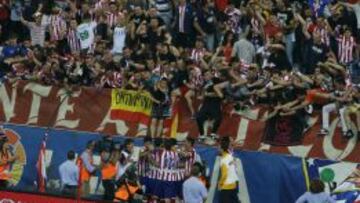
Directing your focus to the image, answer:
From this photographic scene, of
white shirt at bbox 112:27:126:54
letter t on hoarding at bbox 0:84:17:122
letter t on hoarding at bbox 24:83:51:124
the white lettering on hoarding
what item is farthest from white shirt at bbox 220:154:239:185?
letter t on hoarding at bbox 0:84:17:122

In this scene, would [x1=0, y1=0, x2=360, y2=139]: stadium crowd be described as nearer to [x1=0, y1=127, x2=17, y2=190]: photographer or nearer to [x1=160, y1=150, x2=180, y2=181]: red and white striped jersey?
[x1=160, y1=150, x2=180, y2=181]: red and white striped jersey

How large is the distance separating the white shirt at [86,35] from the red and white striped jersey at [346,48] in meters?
6.87

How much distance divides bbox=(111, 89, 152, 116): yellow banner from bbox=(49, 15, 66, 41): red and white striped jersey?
12.1 ft

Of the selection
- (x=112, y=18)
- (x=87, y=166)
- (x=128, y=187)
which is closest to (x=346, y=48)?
(x=112, y=18)

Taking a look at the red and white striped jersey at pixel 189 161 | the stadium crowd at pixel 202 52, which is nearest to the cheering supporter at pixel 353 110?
the stadium crowd at pixel 202 52

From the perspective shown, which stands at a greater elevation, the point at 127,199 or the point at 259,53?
the point at 259,53

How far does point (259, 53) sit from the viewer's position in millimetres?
25156

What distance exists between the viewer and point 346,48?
2450cm

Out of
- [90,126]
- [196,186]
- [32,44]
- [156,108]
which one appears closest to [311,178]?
[196,186]

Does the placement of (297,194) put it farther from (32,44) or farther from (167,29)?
(32,44)

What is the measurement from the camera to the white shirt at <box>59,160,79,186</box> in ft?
72.2

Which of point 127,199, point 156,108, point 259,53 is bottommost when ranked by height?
point 127,199

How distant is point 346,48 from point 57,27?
8.30m

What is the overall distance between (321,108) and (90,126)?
19.6 feet
